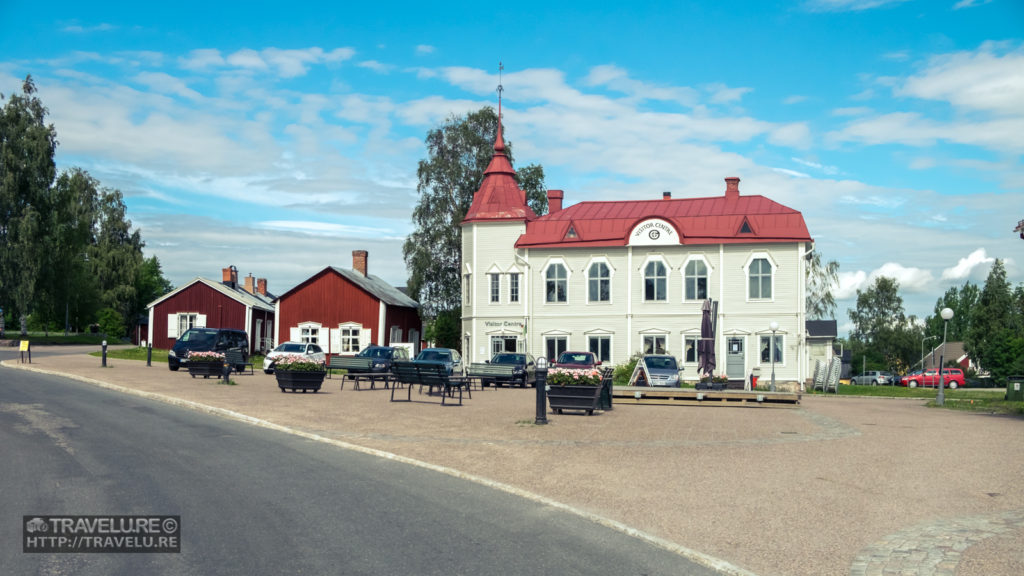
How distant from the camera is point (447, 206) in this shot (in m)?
52.3

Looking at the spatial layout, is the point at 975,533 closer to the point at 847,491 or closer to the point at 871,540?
the point at 871,540

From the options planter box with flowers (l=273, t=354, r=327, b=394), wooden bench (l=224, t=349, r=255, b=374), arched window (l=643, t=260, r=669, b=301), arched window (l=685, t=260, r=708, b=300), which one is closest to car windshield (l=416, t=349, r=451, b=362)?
wooden bench (l=224, t=349, r=255, b=374)

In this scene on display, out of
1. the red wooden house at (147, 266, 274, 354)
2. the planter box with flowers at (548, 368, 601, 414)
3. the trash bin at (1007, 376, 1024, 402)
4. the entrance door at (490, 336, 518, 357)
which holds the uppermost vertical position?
the red wooden house at (147, 266, 274, 354)

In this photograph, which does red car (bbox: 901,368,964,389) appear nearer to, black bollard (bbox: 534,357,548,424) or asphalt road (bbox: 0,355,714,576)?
black bollard (bbox: 534,357,548,424)

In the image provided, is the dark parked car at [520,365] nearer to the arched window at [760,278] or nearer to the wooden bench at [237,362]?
the wooden bench at [237,362]

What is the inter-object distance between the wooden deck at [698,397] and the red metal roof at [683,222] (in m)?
16.9

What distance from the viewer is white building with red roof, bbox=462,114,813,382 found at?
40.5 meters

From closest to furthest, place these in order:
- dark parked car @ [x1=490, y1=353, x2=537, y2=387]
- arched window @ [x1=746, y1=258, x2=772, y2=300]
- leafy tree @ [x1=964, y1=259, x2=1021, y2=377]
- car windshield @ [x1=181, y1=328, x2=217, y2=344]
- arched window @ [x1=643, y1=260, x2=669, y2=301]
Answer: dark parked car @ [x1=490, y1=353, x2=537, y2=387] → car windshield @ [x1=181, y1=328, x2=217, y2=344] → arched window @ [x1=746, y1=258, x2=772, y2=300] → arched window @ [x1=643, y1=260, x2=669, y2=301] → leafy tree @ [x1=964, y1=259, x2=1021, y2=377]

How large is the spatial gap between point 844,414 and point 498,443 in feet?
38.8

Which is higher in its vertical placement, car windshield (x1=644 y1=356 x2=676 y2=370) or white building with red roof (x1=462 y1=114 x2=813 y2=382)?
white building with red roof (x1=462 y1=114 x2=813 y2=382)

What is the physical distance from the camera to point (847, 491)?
9.96 m

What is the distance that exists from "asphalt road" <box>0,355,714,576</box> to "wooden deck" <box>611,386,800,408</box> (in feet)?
42.1

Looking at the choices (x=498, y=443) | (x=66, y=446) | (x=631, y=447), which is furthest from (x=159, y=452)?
(x=631, y=447)

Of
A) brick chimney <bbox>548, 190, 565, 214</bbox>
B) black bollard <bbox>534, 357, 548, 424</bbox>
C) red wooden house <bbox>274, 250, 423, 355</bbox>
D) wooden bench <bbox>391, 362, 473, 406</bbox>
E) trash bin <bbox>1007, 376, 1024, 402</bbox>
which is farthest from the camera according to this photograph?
red wooden house <bbox>274, 250, 423, 355</bbox>
